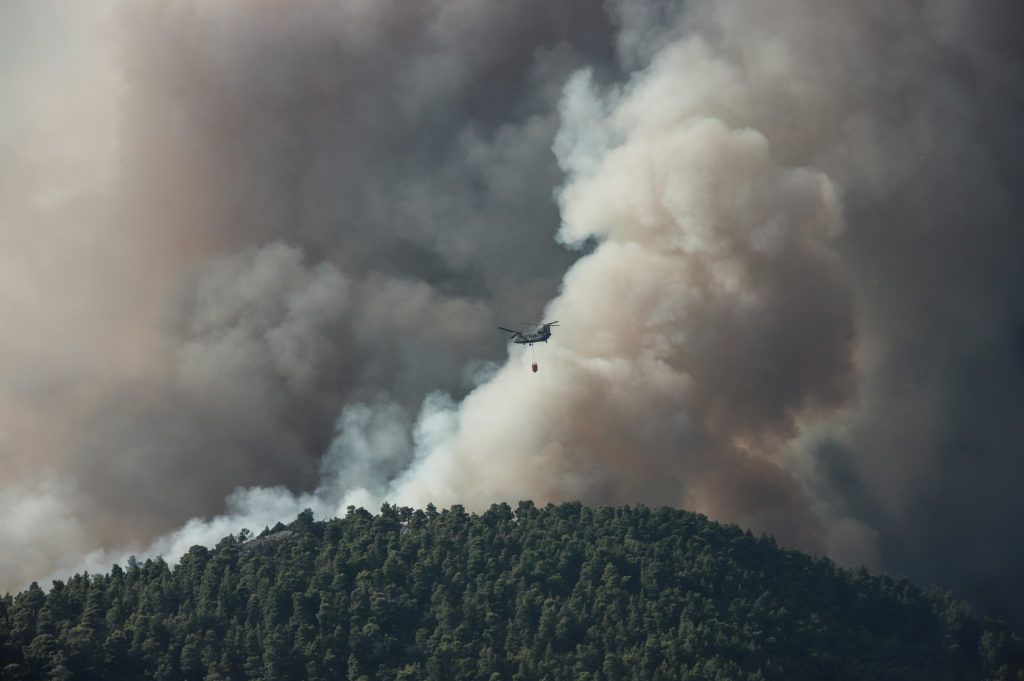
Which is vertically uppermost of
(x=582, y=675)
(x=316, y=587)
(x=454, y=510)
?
(x=454, y=510)

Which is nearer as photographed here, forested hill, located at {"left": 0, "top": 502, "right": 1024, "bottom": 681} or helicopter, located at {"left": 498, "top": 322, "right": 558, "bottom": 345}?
forested hill, located at {"left": 0, "top": 502, "right": 1024, "bottom": 681}

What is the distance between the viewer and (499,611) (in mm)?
105125

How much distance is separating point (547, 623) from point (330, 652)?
13.0m

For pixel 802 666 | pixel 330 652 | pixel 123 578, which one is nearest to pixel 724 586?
pixel 802 666

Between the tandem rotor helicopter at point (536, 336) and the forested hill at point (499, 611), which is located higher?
the tandem rotor helicopter at point (536, 336)

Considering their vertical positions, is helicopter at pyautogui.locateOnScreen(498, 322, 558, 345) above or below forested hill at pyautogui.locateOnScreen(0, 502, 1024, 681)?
above

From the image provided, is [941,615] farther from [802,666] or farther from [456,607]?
[456,607]

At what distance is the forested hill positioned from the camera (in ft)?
328

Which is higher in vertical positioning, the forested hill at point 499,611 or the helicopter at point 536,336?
the helicopter at point 536,336

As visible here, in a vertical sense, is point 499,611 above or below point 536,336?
below

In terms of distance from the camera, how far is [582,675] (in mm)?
99188

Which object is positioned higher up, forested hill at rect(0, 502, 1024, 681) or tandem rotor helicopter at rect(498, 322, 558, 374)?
tandem rotor helicopter at rect(498, 322, 558, 374)

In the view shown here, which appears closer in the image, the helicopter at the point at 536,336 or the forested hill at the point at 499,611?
the forested hill at the point at 499,611

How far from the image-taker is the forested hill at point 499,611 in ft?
328
